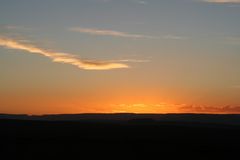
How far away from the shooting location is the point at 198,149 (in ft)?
111

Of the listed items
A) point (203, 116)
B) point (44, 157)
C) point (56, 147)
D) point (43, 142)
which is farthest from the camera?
point (203, 116)

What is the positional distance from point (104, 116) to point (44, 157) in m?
129

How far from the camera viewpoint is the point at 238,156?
103 ft

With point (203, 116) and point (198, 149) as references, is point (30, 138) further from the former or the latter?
point (203, 116)

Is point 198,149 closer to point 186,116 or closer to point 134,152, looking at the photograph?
point 134,152

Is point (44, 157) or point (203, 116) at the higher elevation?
point (203, 116)

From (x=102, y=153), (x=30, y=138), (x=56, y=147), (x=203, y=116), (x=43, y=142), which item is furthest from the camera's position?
(x=203, y=116)

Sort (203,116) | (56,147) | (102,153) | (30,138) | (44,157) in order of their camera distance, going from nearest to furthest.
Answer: (44,157), (102,153), (56,147), (30,138), (203,116)

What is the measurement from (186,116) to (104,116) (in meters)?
25.0

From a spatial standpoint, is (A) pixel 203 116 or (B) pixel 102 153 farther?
(A) pixel 203 116

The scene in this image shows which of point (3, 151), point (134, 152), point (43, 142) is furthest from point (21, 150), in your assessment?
point (134, 152)

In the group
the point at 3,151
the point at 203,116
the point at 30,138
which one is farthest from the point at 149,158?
the point at 203,116

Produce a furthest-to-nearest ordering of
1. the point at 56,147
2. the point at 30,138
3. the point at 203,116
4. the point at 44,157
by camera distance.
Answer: the point at 203,116 < the point at 30,138 < the point at 56,147 < the point at 44,157

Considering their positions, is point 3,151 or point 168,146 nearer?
point 3,151
